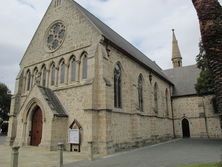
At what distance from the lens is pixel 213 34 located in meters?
4.96

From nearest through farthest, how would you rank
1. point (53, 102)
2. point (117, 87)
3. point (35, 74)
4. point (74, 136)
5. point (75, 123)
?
1. point (74, 136)
2. point (75, 123)
3. point (53, 102)
4. point (117, 87)
5. point (35, 74)

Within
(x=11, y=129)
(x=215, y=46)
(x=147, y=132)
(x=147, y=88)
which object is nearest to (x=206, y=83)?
(x=147, y=88)

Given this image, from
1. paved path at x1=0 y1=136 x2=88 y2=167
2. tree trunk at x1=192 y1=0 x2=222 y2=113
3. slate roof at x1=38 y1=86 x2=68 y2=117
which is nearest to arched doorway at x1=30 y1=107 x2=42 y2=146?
slate roof at x1=38 y1=86 x2=68 y2=117

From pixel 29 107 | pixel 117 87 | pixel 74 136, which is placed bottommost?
pixel 74 136

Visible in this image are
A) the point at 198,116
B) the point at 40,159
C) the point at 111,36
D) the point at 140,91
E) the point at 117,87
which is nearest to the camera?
the point at 40,159

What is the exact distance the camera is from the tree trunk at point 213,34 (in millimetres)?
4804

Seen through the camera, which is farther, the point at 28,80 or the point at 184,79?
the point at 184,79

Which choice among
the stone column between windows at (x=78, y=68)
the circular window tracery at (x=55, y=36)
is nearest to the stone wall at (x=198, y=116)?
the stone column between windows at (x=78, y=68)

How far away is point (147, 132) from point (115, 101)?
6.04 m

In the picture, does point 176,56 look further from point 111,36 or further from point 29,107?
point 29,107

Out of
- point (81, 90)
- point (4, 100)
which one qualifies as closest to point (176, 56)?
point (81, 90)

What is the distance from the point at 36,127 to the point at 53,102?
2899 millimetres

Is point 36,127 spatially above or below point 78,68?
below

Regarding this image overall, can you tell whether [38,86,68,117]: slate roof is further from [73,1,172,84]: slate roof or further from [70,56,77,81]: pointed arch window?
[73,1,172,84]: slate roof
